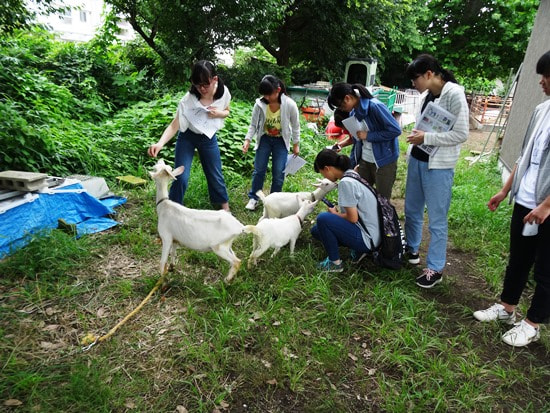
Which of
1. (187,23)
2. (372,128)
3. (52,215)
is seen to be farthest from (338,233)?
(187,23)

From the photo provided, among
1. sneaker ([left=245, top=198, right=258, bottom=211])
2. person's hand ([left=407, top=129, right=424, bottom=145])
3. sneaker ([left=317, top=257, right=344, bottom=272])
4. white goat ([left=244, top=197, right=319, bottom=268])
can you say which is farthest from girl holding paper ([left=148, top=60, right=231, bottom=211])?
person's hand ([left=407, top=129, right=424, bottom=145])

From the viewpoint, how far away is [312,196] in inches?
165

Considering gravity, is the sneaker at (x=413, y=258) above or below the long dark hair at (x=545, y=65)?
below

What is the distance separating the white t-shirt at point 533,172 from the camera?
252cm

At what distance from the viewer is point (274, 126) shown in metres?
4.64

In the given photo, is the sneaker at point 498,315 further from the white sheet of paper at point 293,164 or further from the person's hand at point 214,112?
the person's hand at point 214,112

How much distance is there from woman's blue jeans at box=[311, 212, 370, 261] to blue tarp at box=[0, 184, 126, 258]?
2.57 metres

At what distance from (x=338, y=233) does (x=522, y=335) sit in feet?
5.52

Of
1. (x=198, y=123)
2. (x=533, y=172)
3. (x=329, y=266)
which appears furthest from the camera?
(x=198, y=123)

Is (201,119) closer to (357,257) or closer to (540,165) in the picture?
(357,257)

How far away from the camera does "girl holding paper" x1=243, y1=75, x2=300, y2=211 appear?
4.46 meters

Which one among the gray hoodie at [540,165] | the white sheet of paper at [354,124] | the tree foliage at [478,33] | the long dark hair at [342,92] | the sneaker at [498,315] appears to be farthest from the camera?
the tree foliage at [478,33]

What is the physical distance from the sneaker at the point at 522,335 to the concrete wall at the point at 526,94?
469 centimetres

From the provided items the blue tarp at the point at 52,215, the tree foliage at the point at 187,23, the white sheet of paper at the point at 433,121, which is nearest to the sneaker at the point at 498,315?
the white sheet of paper at the point at 433,121
